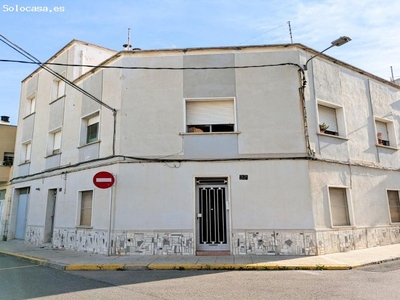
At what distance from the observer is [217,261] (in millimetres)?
8219

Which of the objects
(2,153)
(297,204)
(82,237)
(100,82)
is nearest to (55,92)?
(100,82)

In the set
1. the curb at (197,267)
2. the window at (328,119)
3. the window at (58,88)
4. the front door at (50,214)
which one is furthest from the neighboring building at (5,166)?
the window at (328,119)

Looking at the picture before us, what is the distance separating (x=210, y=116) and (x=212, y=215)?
3.43 m

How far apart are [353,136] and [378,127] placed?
2.41 metres

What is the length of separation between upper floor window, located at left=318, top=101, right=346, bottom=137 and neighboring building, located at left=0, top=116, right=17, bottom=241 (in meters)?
17.2

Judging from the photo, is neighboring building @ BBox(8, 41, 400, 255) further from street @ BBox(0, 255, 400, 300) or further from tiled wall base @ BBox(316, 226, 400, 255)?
street @ BBox(0, 255, 400, 300)

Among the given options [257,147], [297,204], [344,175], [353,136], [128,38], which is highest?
[128,38]

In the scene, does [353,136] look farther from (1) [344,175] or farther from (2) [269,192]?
(2) [269,192]

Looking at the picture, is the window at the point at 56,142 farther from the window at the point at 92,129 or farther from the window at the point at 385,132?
the window at the point at 385,132

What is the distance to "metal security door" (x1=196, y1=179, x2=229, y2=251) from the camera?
951 cm

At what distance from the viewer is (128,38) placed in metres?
13.5

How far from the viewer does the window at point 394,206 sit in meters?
12.0

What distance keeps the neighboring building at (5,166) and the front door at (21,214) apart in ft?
Result: 3.50

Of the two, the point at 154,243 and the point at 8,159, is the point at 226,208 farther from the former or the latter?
the point at 8,159
